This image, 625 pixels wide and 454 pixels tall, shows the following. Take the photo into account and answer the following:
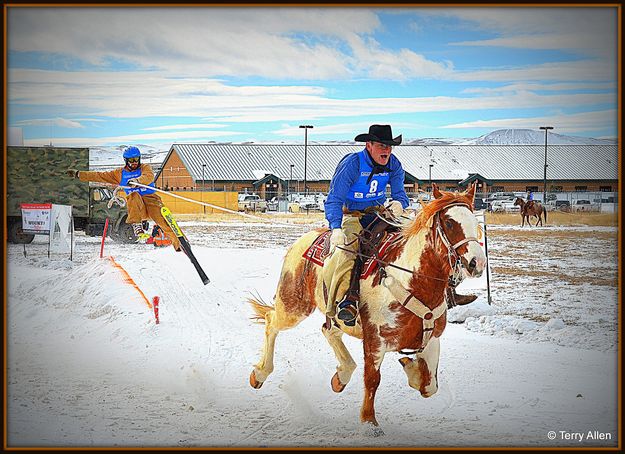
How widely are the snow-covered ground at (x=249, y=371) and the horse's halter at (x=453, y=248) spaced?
1.47 m

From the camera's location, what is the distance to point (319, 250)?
20.2 ft

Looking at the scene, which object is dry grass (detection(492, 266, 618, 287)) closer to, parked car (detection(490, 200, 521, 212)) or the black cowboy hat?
the black cowboy hat

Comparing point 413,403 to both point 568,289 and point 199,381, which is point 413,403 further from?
point 568,289

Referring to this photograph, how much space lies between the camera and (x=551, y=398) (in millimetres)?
6562

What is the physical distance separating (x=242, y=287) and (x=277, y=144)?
2805 centimetres

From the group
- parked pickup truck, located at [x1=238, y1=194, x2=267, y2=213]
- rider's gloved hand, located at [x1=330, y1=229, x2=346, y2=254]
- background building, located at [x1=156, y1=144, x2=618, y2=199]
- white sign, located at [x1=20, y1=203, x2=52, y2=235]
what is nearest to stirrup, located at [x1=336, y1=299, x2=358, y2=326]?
rider's gloved hand, located at [x1=330, y1=229, x2=346, y2=254]

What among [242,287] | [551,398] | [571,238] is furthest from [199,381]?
A: [571,238]

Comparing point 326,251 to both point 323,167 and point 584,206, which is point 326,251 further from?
point 584,206

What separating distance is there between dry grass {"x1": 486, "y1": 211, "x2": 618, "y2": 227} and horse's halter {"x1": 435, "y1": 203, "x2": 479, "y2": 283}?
72.8 feet

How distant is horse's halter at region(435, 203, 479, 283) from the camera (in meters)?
4.94

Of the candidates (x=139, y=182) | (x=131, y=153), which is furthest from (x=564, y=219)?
(x=131, y=153)

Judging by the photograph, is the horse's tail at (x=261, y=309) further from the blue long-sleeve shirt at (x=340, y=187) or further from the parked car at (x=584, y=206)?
the parked car at (x=584, y=206)

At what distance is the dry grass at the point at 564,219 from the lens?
27003 millimetres

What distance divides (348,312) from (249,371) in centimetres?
242
